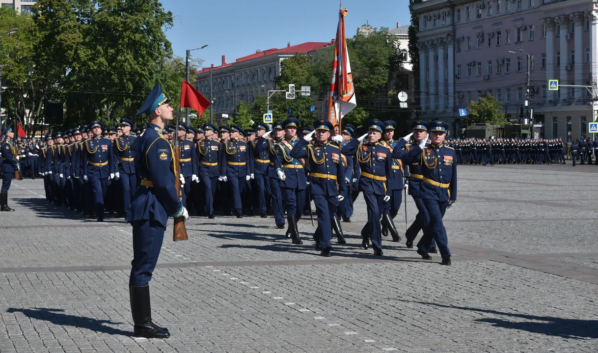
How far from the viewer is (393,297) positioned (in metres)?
8.76

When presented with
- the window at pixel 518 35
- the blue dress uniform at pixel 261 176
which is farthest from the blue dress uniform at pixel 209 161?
the window at pixel 518 35

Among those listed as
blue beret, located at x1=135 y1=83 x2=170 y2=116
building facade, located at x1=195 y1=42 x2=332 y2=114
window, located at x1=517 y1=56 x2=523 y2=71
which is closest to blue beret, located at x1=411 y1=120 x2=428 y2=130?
blue beret, located at x1=135 y1=83 x2=170 y2=116

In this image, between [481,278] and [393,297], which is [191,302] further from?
[481,278]

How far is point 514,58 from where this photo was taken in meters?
84.3

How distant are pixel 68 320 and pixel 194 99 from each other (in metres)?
2.73

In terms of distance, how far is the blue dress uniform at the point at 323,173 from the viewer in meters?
12.2

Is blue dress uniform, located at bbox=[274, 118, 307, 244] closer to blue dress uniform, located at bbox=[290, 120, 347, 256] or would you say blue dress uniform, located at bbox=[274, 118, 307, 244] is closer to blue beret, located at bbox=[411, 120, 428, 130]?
Answer: blue dress uniform, located at bbox=[290, 120, 347, 256]

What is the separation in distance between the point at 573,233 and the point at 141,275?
936cm

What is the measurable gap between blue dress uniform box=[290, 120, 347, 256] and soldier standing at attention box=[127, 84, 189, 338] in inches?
199

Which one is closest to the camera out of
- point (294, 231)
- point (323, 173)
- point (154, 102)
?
point (154, 102)

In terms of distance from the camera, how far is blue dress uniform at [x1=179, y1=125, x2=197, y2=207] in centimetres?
1905

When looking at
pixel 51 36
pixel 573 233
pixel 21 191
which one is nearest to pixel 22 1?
pixel 51 36

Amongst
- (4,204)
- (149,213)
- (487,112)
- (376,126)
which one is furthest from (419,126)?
(487,112)

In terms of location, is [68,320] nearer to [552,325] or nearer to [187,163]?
[552,325]
